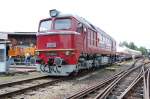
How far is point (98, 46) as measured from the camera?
69.6 ft

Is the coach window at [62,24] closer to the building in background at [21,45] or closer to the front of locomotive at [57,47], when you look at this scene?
the front of locomotive at [57,47]

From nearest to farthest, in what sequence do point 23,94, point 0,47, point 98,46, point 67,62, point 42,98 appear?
point 42,98, point 23,94, point 67,62, point 0,47, point 98,46

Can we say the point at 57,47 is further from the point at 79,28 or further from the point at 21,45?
the point at 21,45

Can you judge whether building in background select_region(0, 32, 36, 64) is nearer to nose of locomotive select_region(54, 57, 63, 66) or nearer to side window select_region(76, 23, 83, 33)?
side window select_region(76, 23, 83, 33)

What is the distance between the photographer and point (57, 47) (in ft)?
48.2

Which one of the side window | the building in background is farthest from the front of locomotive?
the building in background

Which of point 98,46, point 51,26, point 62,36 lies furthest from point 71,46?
point 98,46

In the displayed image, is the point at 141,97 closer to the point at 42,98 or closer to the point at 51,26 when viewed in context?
the point at 42,98

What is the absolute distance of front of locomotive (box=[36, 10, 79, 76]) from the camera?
47.5ft

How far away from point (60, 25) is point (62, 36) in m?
0.76

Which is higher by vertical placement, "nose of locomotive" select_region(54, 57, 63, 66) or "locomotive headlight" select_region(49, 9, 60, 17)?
"locomotive headlight" select_region(49, 9, 60, 17)

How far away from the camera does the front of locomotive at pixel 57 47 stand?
14492 millimetres

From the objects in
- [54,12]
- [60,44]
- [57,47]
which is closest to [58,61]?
[57,47]

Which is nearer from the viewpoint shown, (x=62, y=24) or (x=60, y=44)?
(x=60, y=44)
